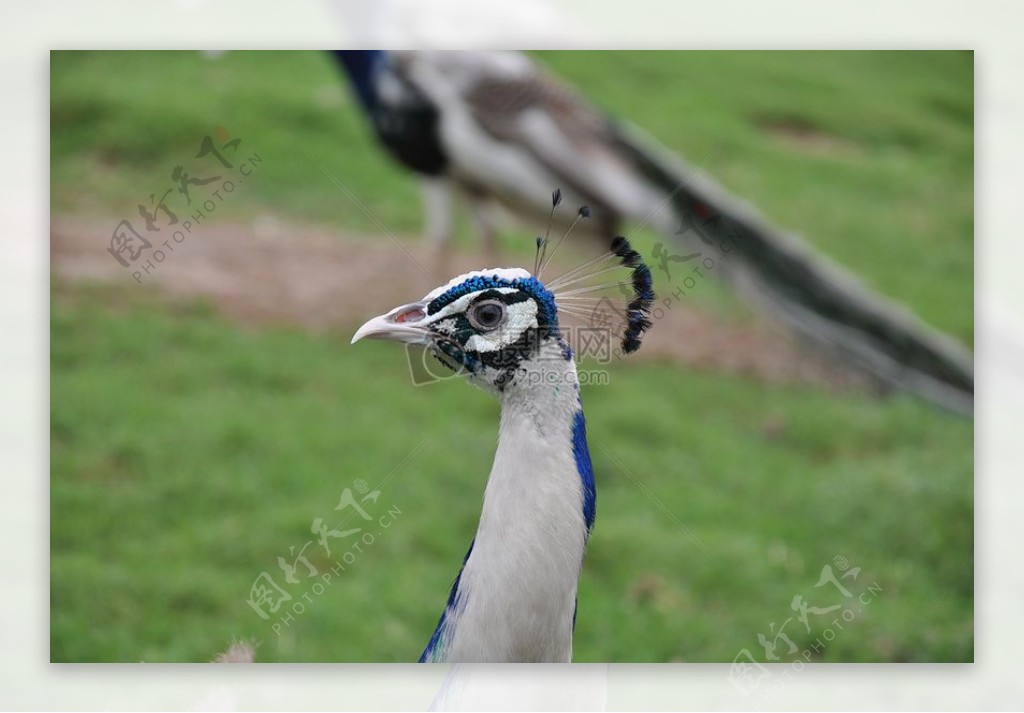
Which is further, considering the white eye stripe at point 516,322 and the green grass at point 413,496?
the green grass at point 413,496

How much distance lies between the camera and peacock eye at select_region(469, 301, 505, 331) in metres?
1.74

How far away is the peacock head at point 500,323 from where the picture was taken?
5.67ft

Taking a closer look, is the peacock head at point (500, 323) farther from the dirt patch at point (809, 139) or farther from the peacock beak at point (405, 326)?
the dirt patch at point (809, 139)

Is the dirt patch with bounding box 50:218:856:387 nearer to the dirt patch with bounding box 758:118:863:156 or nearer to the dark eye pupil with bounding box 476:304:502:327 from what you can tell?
the dirt patch with bounding box 758:118:863:156

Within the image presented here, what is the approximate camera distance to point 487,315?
5.73 feet

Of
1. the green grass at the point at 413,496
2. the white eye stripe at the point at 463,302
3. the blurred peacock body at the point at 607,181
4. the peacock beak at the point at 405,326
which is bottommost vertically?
the green grass at the point at 413,496

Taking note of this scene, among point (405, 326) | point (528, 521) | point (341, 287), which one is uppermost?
point (341, 287)

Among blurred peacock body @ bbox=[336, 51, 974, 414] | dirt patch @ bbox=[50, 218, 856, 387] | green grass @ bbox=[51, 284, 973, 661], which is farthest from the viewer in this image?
dirt patch @ bbox=[50, 218, 856, 387]

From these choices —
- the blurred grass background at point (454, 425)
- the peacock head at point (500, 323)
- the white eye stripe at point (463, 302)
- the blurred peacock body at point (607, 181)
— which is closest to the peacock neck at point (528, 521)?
the peacock head at point (500, 323)

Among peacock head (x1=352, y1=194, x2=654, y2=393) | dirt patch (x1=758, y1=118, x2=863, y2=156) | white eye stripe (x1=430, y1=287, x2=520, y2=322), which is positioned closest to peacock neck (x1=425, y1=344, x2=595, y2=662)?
peacock head (x1=352, y1=194, x2=654, y2=393)

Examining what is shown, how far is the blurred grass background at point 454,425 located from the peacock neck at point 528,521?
125 cm

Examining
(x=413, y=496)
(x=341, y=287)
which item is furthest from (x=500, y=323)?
(x=341, y=287)

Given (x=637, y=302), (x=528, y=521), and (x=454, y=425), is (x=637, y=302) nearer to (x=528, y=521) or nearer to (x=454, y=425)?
(x=528, y=521)

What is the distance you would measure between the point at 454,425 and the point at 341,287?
555mm
